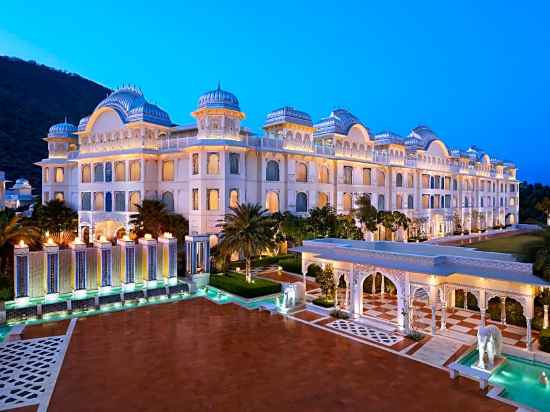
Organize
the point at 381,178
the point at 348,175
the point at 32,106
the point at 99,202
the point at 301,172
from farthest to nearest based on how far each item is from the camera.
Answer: the point at 32,106, the point at 381,178, the point at 348,175, the point at 99,202, the point at 301,172

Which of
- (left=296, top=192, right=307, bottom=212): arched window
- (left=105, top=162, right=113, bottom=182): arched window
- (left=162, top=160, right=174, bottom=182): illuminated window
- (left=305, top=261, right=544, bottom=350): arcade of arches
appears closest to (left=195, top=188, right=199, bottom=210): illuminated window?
(left=162, top=160, right=174, bottom=182): illuminated window

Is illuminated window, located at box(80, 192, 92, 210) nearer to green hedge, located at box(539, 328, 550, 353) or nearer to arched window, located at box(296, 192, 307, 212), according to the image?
arched window, located at box(296, 192, 307, 212)

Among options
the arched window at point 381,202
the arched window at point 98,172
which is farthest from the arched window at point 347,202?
the arched window at point 98,172

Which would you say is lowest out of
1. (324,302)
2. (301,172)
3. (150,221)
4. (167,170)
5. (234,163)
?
(324,302)

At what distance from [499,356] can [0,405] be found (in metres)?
15.5

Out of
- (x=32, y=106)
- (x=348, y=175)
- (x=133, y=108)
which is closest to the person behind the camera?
(x=133, y=108)

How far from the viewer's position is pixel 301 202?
1419 inches

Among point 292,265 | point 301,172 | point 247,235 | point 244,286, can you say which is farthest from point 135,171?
point 244,286

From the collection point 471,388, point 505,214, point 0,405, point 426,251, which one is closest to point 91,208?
point 0,405

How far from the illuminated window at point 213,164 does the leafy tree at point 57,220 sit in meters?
17.7

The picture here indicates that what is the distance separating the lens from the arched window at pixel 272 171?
33531 millimetres

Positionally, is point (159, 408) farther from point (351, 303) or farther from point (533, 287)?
point (533, 287)

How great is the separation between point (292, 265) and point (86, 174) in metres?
24.8

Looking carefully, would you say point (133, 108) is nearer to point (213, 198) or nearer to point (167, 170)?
point (167, 170)
